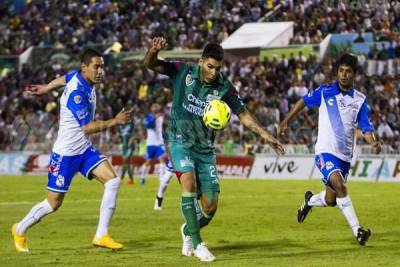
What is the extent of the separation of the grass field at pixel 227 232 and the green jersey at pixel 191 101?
5.20 feet

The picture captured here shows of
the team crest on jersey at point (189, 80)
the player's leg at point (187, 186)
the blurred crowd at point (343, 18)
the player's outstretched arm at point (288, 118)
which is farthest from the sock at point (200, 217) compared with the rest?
the blurred crowd at point (343, 18)

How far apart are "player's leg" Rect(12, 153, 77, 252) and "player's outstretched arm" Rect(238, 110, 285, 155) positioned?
254cm

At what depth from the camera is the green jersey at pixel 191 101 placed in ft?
43.7

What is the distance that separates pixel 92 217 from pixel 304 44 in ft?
86.3

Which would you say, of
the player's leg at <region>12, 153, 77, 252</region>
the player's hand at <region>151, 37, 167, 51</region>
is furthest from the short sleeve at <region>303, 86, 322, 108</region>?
the player's hand at <region>151, 37, 167, 51</region>

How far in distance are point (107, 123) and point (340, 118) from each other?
424 cm

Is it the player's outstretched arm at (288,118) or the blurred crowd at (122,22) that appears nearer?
the player's outstretched arm at (288,118)

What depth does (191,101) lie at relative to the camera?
13312 millimetres

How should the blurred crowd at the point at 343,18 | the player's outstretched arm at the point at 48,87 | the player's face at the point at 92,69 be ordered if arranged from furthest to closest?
1. the blurred crowd at the point at 343,18
2. the player's outstretched arm at the point at 48,87
3. the player's face at the point at 92,69

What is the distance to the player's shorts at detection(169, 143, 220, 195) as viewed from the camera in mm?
13289

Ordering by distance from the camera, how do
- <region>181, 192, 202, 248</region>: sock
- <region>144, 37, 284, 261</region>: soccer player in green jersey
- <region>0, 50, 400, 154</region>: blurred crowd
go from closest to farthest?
1. <region>181, 192, 202, 248</region>: sock
2. <region>144, 37, 284, 261</region>: soccer player in green jersey
3. <region>0, 50, 400, 154</region>: blurred crowd

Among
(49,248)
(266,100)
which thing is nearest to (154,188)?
(266,100)

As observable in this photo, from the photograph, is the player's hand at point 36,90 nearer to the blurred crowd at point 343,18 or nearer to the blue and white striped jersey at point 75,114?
the blue and white striped jersey at point 75,114

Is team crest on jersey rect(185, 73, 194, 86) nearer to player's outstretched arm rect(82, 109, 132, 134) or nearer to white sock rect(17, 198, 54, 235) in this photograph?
player's outstretched arm rect(82, 109, 132, 134)
